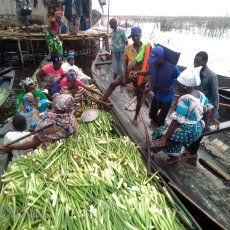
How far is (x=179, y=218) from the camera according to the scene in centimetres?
263

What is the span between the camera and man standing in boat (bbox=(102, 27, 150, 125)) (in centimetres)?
492

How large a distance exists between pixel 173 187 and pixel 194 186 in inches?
Result: 26.5

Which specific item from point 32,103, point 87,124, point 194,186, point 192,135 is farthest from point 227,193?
point 32,103

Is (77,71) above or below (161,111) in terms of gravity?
above

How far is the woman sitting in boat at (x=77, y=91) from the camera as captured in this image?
4859 millimetres

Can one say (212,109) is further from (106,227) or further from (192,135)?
(106,227)

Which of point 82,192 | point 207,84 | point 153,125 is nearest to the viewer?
point 82,192

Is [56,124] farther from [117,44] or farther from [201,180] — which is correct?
[117,44]

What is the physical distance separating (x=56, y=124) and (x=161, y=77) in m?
2.04

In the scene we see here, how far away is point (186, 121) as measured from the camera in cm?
349

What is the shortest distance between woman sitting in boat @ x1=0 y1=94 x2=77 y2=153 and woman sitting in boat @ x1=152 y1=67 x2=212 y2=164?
134 centimetres

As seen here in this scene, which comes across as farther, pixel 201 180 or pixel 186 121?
pixel 201 180

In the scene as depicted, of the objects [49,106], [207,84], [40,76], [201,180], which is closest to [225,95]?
[207,84]

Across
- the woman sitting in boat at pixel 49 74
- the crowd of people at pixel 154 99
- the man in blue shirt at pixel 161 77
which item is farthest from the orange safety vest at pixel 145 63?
the woman sitting in boat at pixel 49 74
